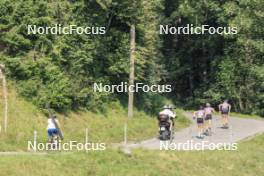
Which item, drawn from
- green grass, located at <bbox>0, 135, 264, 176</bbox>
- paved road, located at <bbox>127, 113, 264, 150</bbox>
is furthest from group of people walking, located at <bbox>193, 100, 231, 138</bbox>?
green grass, located at <bbox>0, 135, 264, 176</bbox>

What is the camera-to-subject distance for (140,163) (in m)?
22.9

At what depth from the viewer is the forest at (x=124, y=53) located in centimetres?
2895

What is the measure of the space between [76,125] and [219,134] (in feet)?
28.9

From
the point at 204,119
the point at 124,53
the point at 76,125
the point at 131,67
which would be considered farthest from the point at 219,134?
the point at 76,125

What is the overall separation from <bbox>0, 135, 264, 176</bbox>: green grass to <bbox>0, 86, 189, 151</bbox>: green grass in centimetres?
389

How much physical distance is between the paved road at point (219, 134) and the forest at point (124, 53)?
3.78 m

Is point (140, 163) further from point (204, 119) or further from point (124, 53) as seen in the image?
point (124, 53)

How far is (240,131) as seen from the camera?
1411 inches

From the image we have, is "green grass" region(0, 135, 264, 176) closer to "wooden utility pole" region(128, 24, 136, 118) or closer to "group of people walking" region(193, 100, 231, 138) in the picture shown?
"group of people walking" region(193, 100, 231, 138)

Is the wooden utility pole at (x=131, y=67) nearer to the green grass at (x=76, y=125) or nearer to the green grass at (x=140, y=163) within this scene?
the green grass at (x=76, y=125)

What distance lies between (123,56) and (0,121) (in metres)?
10.9

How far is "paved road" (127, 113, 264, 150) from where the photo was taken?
2928cm

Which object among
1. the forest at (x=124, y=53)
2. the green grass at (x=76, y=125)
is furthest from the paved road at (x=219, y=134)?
the forest at (x=124, y=53)

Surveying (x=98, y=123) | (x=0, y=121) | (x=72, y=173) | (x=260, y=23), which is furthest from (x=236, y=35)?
(x=72, y=173)
